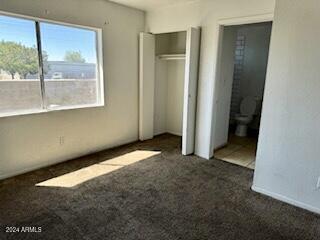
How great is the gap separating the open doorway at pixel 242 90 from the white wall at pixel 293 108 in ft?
3.81

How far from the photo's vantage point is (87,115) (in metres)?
3.48

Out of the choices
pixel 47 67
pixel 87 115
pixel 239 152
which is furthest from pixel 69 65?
pixel 239 152

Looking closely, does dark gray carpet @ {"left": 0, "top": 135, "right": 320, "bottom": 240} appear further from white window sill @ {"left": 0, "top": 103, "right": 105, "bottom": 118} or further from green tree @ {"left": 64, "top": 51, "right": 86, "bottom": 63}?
green tree @ {"left": 64, "top": 51, "right": 86, "bottom": 63}

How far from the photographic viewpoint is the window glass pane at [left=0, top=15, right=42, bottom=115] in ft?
8.51

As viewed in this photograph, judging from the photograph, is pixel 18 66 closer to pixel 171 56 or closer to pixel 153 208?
pixel 153 208

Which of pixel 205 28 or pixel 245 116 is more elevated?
pixel 205 28

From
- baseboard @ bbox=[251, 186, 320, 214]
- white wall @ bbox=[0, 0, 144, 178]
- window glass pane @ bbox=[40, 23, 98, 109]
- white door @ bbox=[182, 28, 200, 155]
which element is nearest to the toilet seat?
white door @ bbox=[182, 28, 200, 155]

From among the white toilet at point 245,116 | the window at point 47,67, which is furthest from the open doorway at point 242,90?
the window at point 47,67

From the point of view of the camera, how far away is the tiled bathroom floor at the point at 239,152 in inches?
136

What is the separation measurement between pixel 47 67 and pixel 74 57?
0.44 m

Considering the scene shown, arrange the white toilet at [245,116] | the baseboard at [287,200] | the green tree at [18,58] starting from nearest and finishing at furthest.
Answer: the baseboard at [287,200] < the green tree at [18,58] < the white toilet at [245,116]

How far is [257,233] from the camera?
6.27 feet

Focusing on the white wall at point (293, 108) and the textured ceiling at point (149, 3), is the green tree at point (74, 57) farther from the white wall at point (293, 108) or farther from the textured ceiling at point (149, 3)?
the white wall at point (293, 108)

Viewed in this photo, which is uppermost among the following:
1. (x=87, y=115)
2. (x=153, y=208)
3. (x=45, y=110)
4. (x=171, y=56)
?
(x=171, y=56)
